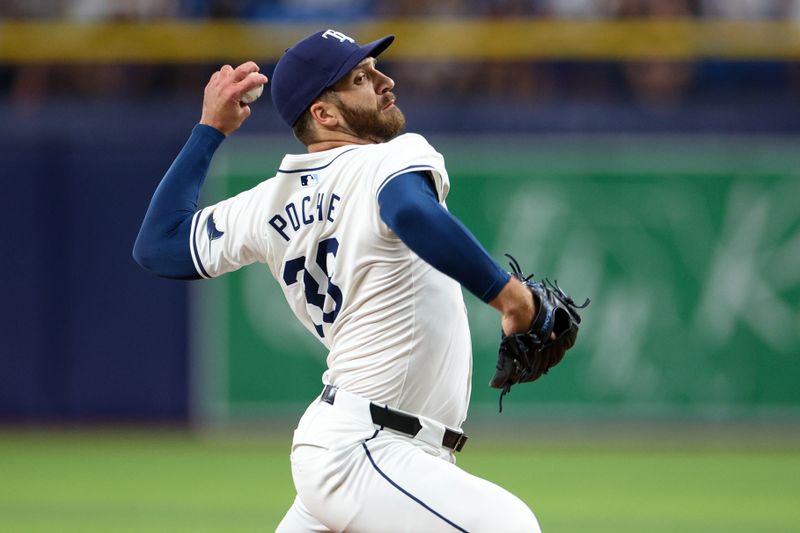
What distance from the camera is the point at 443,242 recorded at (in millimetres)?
3523

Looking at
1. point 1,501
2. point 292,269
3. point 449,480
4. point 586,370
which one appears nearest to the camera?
point 449,480

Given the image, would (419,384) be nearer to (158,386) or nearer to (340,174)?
(340,174)

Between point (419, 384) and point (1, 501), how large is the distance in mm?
5423

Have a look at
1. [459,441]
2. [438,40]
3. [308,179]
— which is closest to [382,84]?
[308,179]

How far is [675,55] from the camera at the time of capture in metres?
11.8

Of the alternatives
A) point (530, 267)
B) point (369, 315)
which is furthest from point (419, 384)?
point (530, 267)

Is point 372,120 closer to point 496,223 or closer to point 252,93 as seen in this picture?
point 252,93

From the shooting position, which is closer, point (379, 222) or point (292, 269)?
point (379, 222)

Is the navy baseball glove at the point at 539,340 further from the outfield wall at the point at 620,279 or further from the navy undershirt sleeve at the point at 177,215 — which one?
the outfield wall at the point at 620,279

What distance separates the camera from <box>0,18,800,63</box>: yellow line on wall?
11.9 metres

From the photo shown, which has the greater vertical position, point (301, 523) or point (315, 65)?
point (315, 65)

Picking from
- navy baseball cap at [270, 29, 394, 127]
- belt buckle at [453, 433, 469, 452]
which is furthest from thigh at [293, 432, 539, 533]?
navy baseball cap at [270, 29, 394, 127]

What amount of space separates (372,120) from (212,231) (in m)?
0.61

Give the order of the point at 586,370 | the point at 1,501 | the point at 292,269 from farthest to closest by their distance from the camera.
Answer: the point at 586,370
the point at 1,501
the point at 292,269
